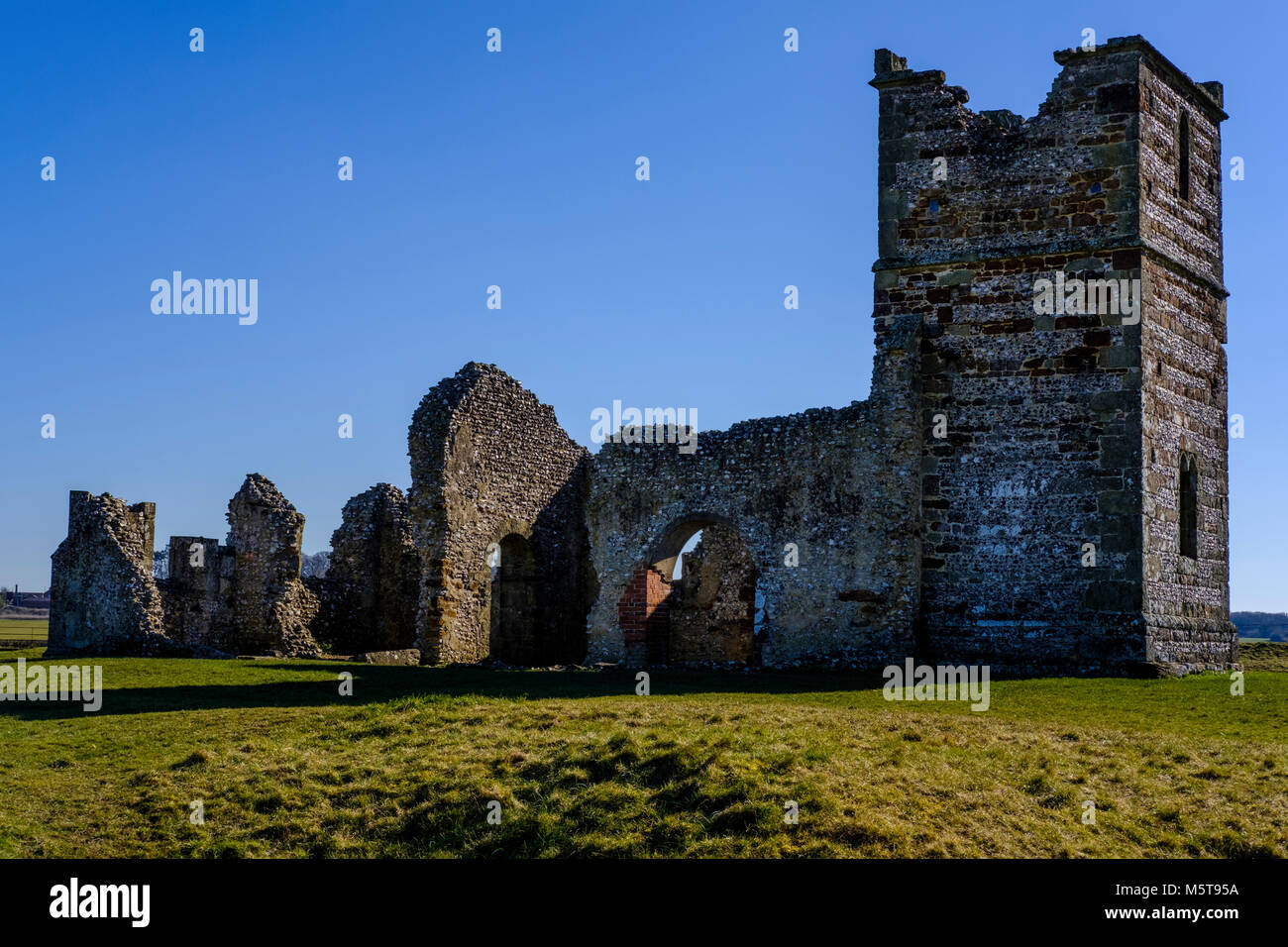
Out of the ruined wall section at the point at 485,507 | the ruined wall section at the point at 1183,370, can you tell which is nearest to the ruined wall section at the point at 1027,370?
the ruined wall section at the point at 1183,370

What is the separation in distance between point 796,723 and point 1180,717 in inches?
165

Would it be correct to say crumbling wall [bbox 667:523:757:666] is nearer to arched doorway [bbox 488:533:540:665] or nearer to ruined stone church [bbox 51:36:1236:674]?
arched doorway [bbox 488:533:540:665]

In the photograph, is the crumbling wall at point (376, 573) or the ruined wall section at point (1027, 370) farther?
the crumbling wall at point (376, 573)

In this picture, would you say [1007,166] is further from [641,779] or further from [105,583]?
[105,583]

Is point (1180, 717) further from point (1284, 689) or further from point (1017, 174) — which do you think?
point (1017, 174)

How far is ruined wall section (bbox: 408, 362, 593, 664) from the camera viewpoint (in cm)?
2380

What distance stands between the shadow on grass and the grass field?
0.26 m

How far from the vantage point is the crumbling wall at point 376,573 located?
1145 inches

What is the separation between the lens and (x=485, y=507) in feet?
82.1

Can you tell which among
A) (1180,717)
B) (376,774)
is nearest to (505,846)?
(376,774)

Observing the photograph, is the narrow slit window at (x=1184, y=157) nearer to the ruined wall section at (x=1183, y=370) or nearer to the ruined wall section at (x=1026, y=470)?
the ruined wall section at (x=1183, y=370)

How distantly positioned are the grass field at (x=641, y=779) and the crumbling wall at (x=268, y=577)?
11613mm

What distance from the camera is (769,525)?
2134 cm

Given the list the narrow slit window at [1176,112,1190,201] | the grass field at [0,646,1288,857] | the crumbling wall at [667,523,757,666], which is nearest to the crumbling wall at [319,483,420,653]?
the crumbling wall at [667,523,757,666]
